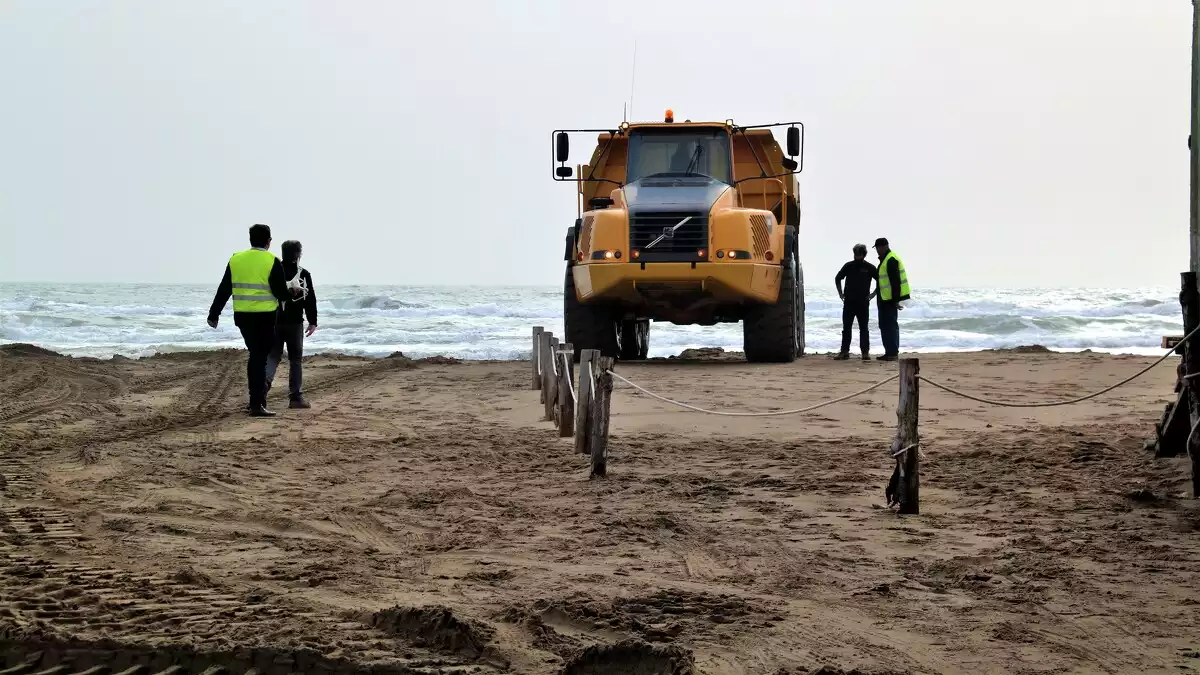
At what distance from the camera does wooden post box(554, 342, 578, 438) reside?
9781 mm

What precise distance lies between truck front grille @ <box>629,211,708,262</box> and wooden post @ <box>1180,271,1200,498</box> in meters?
8.27

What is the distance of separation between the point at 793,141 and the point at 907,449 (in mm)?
9392

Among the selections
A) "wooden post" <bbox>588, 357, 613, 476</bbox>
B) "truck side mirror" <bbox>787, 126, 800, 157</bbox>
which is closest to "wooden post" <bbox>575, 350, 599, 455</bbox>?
"wooden post" <bbox>588, 357, 613, 476</bbox>

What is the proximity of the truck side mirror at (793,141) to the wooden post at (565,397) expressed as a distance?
664 centimetres

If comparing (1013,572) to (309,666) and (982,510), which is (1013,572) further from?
(309,666)

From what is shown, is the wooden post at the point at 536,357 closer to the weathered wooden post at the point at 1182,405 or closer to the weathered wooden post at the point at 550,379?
the weathered wooden post at the point at 550,379

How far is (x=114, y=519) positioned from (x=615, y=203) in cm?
1031

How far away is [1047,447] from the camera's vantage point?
8961 millimetres

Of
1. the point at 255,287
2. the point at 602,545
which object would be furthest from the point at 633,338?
the point at 602,545

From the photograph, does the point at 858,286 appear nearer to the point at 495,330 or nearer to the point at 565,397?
the point at 565,397

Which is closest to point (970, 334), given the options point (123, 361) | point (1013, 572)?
point (123, 361)

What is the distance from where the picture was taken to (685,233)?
15242mm

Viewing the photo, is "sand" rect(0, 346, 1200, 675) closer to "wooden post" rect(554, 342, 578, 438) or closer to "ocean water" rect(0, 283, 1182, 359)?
"wooden post" rect(554, 342, 578, 438)

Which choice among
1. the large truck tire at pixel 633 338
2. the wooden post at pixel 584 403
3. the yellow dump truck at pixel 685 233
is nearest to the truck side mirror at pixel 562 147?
the yellow dump truck at pixel 685 233
